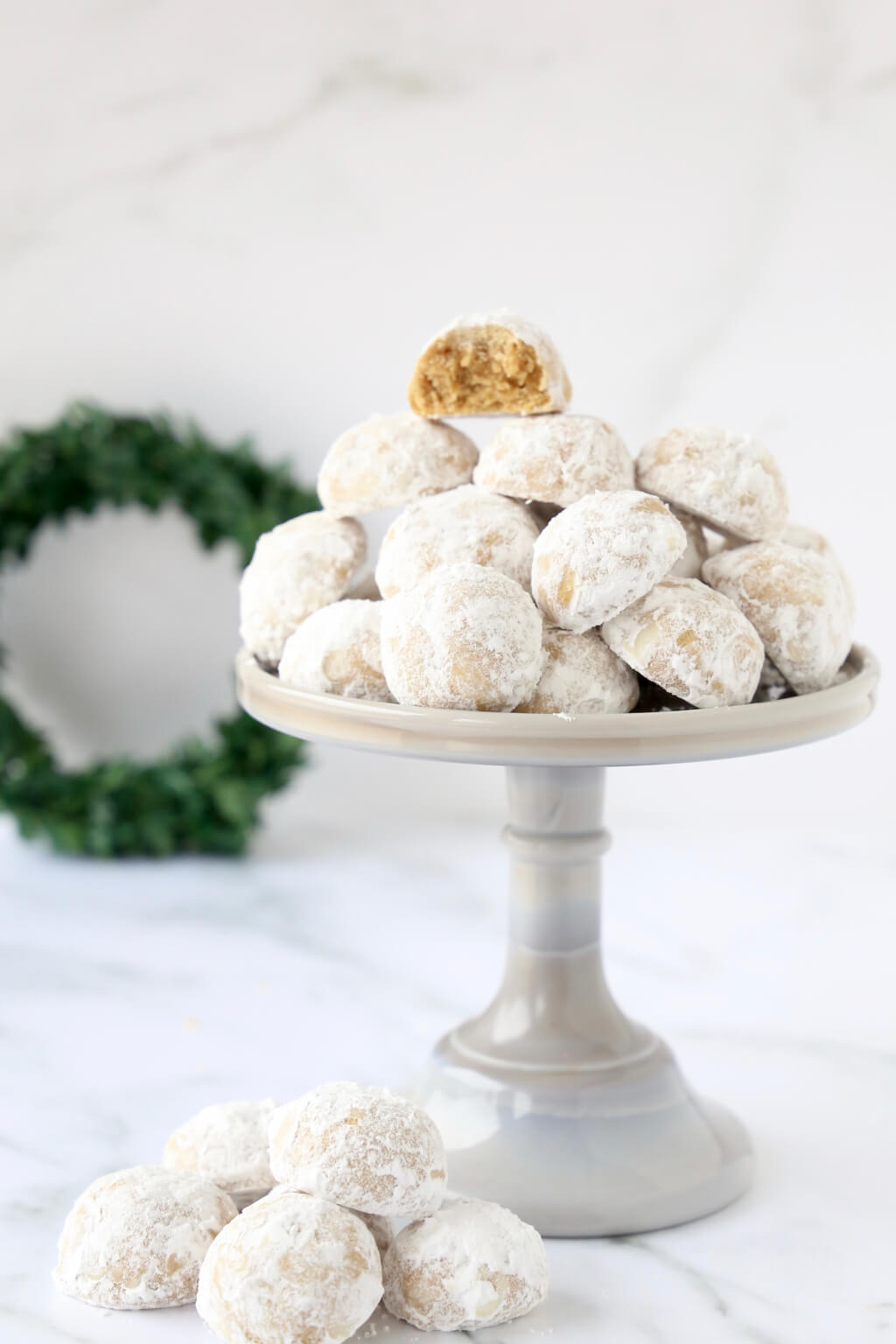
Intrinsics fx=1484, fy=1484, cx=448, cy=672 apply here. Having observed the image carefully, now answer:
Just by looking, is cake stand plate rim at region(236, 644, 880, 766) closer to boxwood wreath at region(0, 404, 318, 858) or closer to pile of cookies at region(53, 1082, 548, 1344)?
pile of cookies at region(53, 1082, 548, 1344)

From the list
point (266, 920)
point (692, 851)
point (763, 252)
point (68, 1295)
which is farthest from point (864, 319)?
point (68, 1295)

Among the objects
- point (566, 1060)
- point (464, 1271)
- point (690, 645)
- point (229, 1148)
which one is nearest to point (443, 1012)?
point (566, 1060)

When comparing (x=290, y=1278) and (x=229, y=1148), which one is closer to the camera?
(x=290, y=1278)

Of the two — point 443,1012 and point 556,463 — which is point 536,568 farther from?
point 443,1012

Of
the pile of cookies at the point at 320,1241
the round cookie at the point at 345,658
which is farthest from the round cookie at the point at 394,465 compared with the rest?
the pile of cookies at the point at 320,1241

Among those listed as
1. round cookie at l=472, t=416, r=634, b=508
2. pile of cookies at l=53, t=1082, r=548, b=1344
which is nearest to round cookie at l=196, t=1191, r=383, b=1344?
pile of cookies at l=53, t=1082, r=548, b=1344

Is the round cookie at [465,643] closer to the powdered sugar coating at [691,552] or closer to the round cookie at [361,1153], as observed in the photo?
the powdered sugar coating at [691,552]

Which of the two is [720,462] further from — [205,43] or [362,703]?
[205,43]
